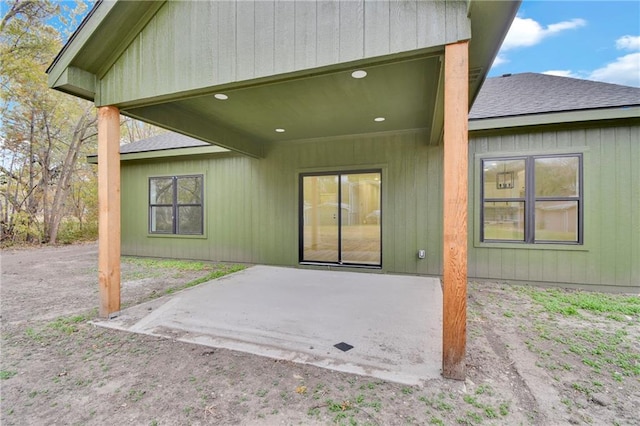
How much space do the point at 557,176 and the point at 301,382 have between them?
17.2 ft

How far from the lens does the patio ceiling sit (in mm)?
3303

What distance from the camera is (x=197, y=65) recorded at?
124 inches

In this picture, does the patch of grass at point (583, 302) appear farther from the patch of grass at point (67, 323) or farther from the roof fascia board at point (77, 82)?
the roof fascia board at point (77, 82)

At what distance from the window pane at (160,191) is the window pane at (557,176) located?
8.17 m

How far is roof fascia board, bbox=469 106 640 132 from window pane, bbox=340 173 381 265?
2.02 meters

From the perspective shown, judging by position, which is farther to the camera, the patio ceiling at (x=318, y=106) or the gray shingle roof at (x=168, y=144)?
the gray shingle roof at (x=168, y=144)

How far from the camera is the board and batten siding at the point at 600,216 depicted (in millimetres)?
4656

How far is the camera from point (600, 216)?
15.6ft

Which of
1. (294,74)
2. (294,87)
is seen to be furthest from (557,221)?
(294,74)

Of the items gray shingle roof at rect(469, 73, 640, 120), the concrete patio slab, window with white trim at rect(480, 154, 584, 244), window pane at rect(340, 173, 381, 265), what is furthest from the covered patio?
gray shingle roof at rect(469, 73, 640, 120)

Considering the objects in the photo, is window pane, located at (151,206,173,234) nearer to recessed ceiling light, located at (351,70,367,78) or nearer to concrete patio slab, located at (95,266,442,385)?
concrete patio slab, located at (95,266,442,385)

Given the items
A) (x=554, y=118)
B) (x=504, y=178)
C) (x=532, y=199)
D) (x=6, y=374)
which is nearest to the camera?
(x=6, y=374)

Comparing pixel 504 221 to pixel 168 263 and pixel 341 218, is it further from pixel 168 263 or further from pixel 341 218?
pixel 168 263

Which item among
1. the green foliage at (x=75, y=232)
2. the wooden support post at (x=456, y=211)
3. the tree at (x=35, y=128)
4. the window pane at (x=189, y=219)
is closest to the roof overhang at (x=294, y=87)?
the wooden support post at (x=456, y=211)
